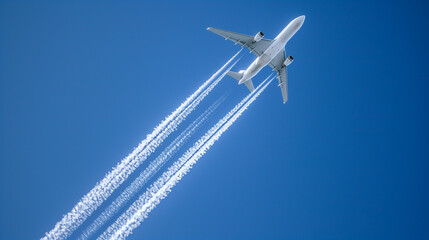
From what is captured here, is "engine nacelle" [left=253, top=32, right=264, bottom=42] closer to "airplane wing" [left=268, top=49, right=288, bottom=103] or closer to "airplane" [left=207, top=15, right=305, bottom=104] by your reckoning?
"airplane" [left=207, top=15, right=305, bottom=104]

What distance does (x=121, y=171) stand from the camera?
3169cm

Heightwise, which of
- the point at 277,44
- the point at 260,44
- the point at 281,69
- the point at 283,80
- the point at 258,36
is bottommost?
the point at 258,36

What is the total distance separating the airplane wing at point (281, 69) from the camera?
40.5m

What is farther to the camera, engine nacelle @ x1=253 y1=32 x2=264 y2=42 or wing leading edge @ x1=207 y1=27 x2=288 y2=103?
wing leading edge @ x1=207 y1=27 x2=288 y2=103

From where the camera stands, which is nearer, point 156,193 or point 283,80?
point 156,193

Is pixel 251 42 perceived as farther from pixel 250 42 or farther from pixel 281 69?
pixel 281 69

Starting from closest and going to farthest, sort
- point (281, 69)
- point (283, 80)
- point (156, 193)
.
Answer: point (156, 193)
point (281, 69)
point (283, 80)

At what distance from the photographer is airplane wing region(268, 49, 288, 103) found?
40500 mm

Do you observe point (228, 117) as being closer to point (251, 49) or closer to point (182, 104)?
point (182, 104)

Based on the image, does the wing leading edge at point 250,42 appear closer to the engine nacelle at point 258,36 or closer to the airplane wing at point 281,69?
the airplane wing at point 281,69

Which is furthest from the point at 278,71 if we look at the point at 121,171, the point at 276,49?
the point at 121,171

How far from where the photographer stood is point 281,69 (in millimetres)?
41125

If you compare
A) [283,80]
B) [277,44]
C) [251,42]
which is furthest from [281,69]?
[251,42]

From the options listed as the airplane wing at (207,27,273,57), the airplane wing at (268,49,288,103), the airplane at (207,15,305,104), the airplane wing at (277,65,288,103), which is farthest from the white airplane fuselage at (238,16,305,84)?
the airplane wing at (277,65,288,103)
